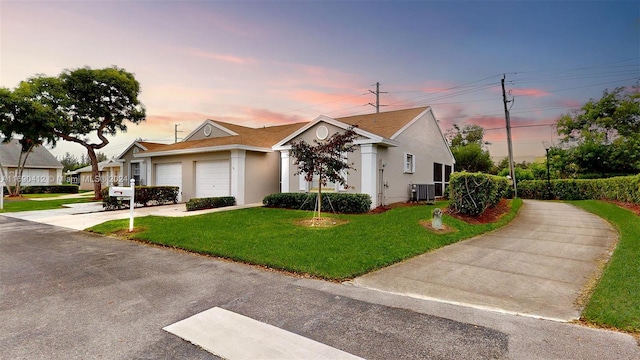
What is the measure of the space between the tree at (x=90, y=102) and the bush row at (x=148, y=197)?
24.2 ft

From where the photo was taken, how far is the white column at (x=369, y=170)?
41.9 feet

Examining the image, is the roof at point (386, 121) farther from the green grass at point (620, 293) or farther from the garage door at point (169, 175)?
the garage door at point (169, 175)

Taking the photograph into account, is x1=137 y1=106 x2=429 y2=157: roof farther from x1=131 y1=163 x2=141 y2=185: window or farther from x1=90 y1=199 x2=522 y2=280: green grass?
x1=90 y1=199 x2=522 y2=280: green grass

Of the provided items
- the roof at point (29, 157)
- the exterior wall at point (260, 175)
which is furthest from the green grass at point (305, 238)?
the roof at point (29, 157)

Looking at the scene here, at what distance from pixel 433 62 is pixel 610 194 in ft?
35.9

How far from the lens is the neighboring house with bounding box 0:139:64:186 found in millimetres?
32938

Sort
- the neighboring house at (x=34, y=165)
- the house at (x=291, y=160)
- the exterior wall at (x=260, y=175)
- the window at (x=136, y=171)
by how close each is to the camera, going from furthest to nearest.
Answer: the neighboring house at (x=34, y=165), the window at (x=136, y=171), the exterior wall at (x=260, y=175), the house at (x=291, y=160)

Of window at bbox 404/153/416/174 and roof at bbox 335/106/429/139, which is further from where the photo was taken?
window at bbox 404/153/416/174

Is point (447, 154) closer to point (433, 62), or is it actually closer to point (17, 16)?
point (433, 62)

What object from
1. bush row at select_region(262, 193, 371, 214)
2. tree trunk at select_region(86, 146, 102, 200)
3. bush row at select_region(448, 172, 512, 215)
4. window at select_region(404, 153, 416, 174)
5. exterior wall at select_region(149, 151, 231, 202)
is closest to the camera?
bush row at select_region(448, 172, 512, 215)

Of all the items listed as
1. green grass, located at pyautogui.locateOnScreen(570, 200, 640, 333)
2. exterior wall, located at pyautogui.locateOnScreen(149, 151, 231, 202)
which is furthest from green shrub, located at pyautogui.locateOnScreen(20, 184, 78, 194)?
green grass, located at pyautogui.locateOnScreen(570, 200, 640, 333)

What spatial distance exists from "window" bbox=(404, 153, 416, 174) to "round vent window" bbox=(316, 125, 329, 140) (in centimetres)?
432

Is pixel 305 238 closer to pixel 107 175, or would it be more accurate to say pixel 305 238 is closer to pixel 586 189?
pixel 586 189

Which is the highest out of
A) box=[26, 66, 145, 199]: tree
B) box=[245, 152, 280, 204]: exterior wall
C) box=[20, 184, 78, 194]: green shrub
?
box=[26, 66, 145, 199]: tree
